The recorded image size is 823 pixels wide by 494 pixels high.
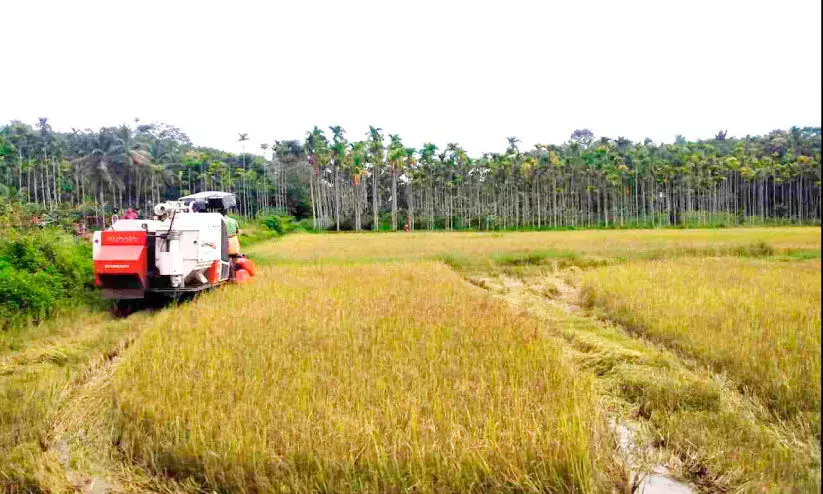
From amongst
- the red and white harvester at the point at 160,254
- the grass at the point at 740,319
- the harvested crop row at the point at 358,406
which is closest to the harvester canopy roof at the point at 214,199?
the red and white harvester at the point at 160,254

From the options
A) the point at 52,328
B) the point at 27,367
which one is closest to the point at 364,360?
the point at 27,367

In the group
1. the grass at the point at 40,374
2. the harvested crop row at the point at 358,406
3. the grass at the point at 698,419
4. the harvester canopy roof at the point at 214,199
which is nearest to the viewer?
the harvested crop row at the point at 358,406

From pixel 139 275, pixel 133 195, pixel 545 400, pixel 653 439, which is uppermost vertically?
pixel 133 195

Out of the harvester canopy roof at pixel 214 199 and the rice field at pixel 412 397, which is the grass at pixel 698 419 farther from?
the harvester canopy roof at pixel 214 199

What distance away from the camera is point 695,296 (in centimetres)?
918

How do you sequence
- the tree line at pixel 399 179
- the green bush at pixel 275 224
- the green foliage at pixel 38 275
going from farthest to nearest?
1. the tree line at pixel 399 179
2. the green bush at pixel 275 224
3. the green foliage at pixel 38 275

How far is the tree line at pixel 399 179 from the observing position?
5119 cm

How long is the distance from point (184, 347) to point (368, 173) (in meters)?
56.3

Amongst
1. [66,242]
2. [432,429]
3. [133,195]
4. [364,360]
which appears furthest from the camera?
[133,195]

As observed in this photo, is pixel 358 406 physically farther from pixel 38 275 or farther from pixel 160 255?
pixel 38 275

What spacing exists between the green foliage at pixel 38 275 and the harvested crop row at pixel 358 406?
96.0 inches

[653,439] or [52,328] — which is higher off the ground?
[52,328]

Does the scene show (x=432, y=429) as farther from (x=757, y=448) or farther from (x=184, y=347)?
(x=184, y=347)

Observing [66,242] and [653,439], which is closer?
[653,439]
